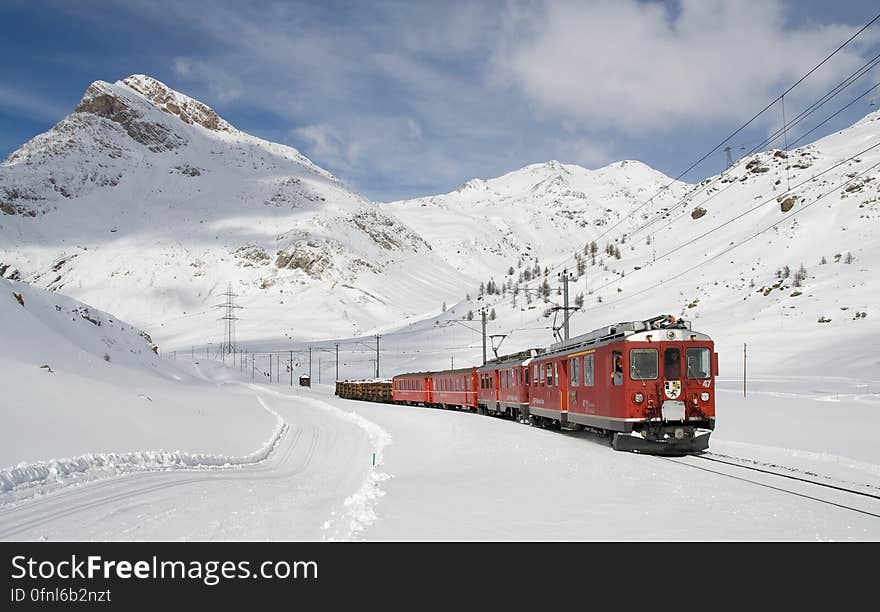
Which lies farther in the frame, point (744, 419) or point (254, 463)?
A: point (744, 419)

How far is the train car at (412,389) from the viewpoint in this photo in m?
57.9

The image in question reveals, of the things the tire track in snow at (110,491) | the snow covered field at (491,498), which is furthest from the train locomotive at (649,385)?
the tire track in snow at (110,491)

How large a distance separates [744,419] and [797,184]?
328ft

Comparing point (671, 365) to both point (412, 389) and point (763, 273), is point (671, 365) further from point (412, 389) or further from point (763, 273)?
point (763, 273)

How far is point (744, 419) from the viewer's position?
27.8 metres

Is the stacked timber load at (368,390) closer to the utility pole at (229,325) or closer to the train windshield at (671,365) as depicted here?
the train windshield at (671,365)

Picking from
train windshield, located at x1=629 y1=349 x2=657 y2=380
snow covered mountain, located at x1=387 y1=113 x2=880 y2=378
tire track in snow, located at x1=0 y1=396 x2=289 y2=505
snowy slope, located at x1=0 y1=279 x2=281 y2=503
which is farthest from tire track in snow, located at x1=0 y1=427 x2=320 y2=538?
snow covered mountain, located at x1=387 y1=113 x2=880 y2=378

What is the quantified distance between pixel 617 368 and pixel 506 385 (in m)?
17.3

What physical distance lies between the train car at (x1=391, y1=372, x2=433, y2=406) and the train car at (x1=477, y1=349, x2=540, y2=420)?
522 inches

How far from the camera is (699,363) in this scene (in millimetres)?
20031

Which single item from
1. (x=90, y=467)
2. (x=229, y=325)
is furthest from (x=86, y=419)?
(x=229, y=325)

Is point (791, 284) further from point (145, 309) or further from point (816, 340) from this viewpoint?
point (145, 309)

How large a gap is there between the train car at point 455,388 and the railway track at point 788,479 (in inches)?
1079
